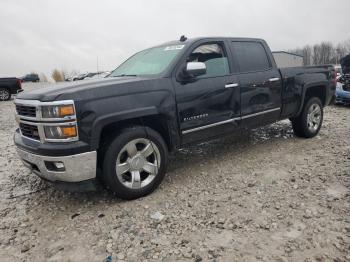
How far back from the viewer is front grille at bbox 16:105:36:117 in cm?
332

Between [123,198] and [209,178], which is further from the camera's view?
[209,178]

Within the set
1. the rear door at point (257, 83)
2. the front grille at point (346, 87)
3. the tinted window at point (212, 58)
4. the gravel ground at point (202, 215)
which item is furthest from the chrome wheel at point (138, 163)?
the front grille at point (346, 87)

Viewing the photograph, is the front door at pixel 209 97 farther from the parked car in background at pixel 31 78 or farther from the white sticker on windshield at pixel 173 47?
the parked car in background at pixel 31 78

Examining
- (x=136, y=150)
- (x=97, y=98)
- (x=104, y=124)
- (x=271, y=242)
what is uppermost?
(x=97, y=98)

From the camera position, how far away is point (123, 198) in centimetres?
360

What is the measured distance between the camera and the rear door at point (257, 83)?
4.65 metres

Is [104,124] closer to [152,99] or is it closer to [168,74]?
[152,99]

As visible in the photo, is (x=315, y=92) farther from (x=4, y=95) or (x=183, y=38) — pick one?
(x=4, y=95)

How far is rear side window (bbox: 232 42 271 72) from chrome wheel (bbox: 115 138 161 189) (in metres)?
1.97

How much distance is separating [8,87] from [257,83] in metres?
15.3

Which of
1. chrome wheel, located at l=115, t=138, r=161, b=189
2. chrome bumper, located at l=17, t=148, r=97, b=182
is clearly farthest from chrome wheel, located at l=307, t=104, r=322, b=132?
chrome bumper, located at l=17, t=148, r=97, b=182

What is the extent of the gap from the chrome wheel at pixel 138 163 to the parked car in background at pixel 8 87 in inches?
601

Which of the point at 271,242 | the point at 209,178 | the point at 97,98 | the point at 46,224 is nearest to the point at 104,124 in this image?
the point at 97,98

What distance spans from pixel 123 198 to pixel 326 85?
15.3 ft
